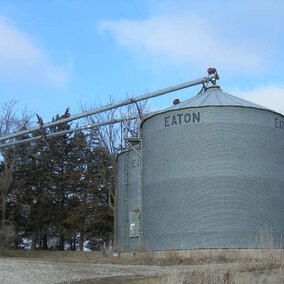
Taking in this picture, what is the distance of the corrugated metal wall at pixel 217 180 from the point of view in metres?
26.2

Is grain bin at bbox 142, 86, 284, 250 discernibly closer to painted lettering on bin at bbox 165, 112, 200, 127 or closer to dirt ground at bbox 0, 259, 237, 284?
painted lettering on bin at bbox 165, 112, 200, 127

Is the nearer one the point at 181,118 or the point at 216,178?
the point at 216,178

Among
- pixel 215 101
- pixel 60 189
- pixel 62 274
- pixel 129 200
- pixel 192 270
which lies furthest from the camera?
pixel 60 189

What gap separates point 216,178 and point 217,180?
123 mm

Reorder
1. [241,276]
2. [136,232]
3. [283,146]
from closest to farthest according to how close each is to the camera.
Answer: [241,276], [283,146], [136,232]

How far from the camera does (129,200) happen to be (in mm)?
33125

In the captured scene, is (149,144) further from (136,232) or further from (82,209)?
(82,209)

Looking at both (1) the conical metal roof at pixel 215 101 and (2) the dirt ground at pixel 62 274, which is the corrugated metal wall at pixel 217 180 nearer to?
(1) the conical metal roof at pixel 215 101

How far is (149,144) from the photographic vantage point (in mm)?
30188

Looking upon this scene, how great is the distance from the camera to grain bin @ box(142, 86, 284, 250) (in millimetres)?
26250

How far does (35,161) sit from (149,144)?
96.5 feet

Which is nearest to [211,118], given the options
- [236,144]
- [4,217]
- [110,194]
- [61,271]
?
[236,144]

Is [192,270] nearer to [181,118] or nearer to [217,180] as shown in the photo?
[217,180]

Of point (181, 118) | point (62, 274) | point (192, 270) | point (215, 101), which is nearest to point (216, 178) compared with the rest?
point (181, 118)
